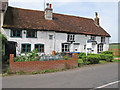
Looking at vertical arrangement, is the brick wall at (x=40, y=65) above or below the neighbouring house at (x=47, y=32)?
below

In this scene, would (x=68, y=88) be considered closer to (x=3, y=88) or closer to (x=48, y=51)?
(x=3, y=88)

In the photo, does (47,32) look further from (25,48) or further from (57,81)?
(57,81)

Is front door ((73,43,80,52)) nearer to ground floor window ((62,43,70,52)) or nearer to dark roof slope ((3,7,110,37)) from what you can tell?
ground floor window ((62,43,70,52))

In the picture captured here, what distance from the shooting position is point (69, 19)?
25578 millimetres

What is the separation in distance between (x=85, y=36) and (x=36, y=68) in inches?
619

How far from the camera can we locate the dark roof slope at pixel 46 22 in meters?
18.2

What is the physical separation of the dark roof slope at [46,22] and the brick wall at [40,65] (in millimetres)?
8751

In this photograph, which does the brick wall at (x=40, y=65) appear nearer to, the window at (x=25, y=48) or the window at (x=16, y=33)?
the window at (x=25, y=48)

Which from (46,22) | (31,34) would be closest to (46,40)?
(31,34)

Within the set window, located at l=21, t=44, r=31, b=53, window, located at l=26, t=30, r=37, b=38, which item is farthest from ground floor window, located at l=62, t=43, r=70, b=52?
window, located at l=21, t=44, r=31, b=53

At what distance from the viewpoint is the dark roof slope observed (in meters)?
18.2

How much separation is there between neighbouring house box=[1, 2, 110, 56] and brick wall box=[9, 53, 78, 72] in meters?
4.35

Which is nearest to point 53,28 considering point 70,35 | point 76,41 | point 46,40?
point 46,40

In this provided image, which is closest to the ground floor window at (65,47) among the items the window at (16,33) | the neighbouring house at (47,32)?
the neighbouring house at (47,32)
